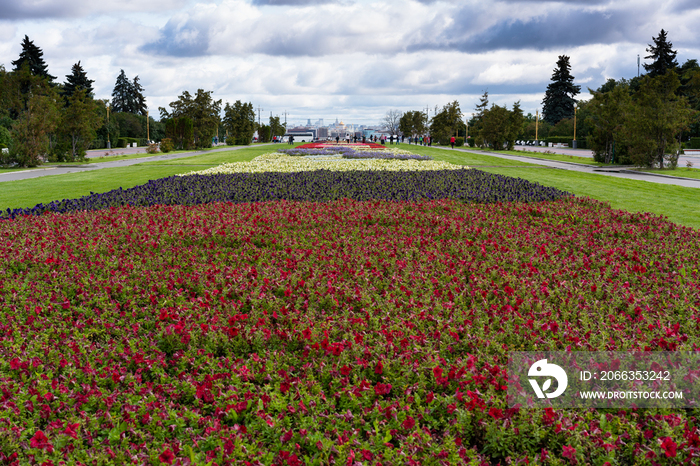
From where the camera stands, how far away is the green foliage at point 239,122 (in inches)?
2825

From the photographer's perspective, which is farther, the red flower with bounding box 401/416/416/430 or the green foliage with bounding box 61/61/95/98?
the green foliage with bounding box 61/61/95/98

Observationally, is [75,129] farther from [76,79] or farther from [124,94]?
[124,94]

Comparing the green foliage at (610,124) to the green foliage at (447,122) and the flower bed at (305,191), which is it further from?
the green foliage at (447,122)

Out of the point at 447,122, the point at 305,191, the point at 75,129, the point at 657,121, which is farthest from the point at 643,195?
the point at 447,122

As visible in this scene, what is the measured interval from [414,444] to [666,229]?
730 centimetres

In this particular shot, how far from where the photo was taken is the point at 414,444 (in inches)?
110

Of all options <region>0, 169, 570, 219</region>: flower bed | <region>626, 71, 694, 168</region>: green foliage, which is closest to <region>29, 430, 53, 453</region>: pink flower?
<region>0, 169, 570, 219</region>: flower bed

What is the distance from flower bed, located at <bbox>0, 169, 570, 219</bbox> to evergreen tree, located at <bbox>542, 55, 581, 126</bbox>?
78.1 metres

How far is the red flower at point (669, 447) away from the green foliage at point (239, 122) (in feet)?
237

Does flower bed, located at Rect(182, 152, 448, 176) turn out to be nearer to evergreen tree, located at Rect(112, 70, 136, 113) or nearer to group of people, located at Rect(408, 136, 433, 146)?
group of people, located at Rect(408, 136, 433, 146)

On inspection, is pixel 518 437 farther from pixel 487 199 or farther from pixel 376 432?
pixel 487 199

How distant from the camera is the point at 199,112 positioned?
51062mm

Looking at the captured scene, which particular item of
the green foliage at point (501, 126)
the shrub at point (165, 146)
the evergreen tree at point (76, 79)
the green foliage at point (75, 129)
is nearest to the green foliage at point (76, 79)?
the evergreen tree at point (76, 79)

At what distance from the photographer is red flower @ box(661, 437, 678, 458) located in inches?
103
